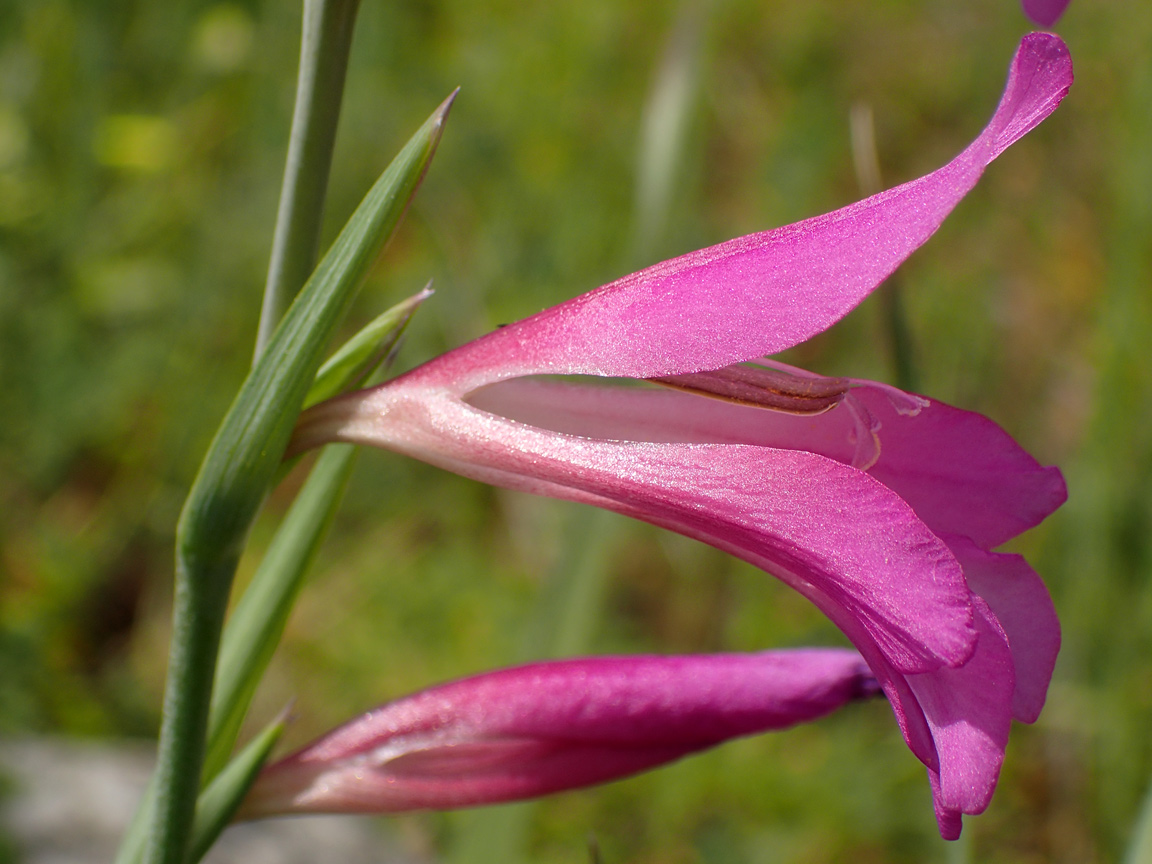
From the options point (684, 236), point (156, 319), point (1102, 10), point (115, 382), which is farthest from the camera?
point (1102, 10)

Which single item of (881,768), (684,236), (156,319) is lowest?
(881,768)

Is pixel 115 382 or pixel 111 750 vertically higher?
pixel 115 382

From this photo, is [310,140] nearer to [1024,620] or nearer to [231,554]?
[231,554]

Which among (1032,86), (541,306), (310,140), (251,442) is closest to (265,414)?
(251,442)

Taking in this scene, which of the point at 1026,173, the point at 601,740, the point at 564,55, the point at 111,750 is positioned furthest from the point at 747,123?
the point at 601,740

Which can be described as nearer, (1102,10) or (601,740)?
(601,740)

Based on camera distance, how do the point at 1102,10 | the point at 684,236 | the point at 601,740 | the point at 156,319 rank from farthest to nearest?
1. the point at 1102,10
2. the point at 156,319
3. the point at 684,236
4. the point at 601,740

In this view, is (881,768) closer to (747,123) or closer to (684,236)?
(684,236)
